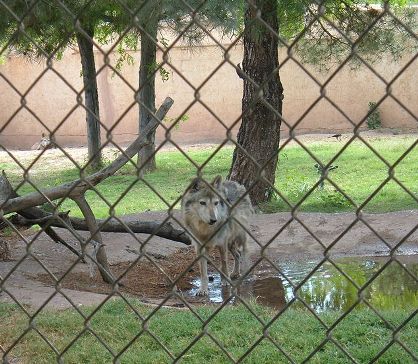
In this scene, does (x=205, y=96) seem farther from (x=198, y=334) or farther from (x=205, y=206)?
(x=198, y=334)

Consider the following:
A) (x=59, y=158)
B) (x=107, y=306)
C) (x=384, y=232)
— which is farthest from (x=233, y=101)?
(x=107, y=306)

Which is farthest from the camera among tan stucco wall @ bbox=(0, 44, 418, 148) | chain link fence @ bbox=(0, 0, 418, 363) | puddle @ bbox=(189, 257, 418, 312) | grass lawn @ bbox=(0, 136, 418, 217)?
tan stucco wall @ bbox=(0, 44, 418, 148)

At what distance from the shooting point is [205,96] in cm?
2430

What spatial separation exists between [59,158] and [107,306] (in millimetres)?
15891

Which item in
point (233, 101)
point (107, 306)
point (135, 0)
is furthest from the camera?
point (233, 101)

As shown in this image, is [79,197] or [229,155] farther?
[229,155]

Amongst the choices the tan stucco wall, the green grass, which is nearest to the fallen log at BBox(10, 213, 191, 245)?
the green grass

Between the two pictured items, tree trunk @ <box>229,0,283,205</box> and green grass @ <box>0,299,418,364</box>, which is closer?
green grass @ <box>0,299,418,364</box>

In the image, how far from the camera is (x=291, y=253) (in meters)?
10.2

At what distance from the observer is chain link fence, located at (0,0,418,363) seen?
8.65ft

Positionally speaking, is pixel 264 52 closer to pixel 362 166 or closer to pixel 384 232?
pixel 384 232

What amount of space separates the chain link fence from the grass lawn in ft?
0.63

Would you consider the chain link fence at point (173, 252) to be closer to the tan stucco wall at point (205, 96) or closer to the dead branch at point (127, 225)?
the dead branch at point (127, 225)

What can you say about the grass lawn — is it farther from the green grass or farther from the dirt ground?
the green grass
